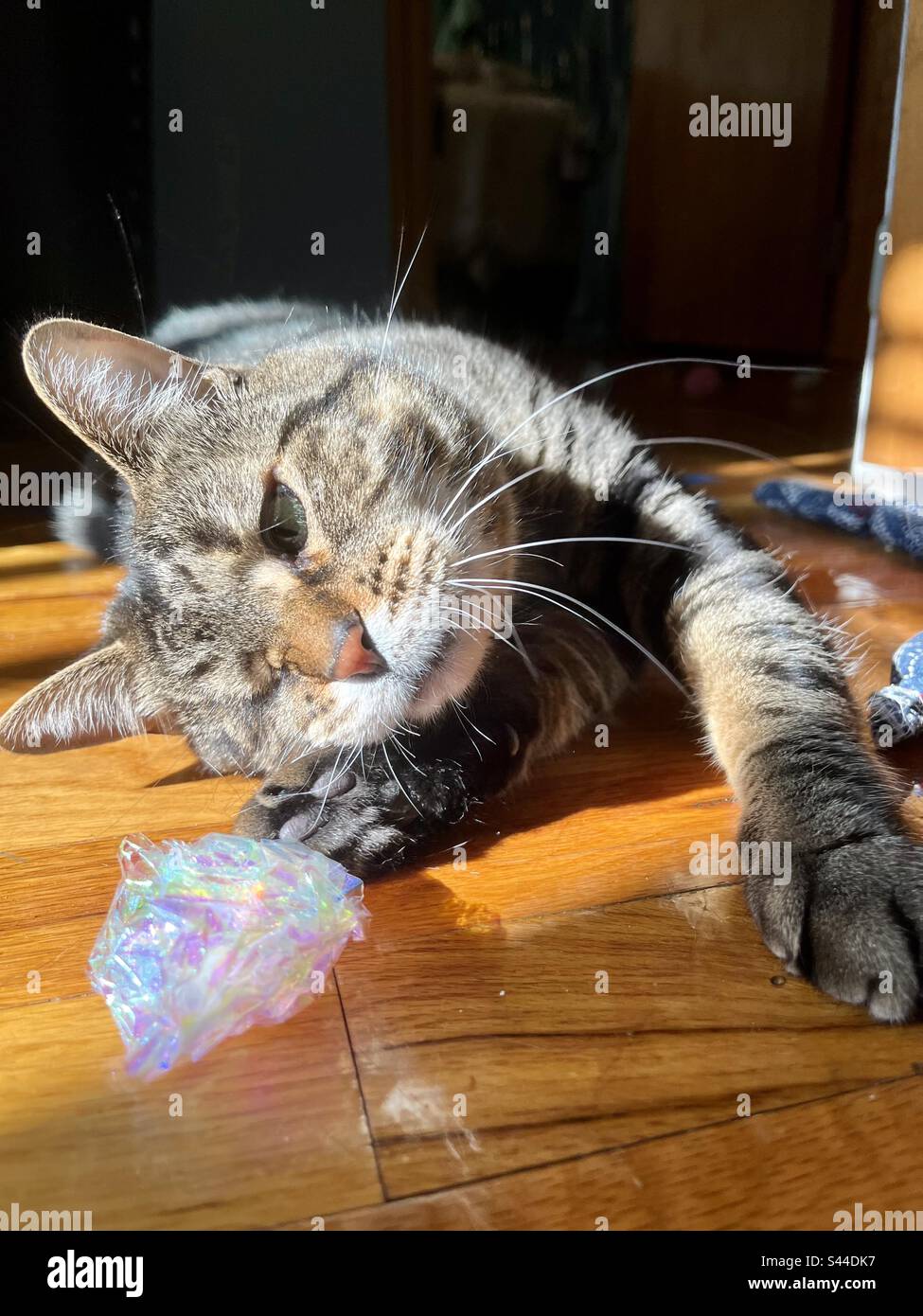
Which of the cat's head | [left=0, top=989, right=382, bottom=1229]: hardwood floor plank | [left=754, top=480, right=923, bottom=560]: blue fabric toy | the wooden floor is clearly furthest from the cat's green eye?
[left=754, top=480, right=923, bottom=560]: blue fabric toy

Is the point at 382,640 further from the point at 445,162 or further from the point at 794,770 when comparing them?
the point at 445,162

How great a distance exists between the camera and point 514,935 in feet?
2.85

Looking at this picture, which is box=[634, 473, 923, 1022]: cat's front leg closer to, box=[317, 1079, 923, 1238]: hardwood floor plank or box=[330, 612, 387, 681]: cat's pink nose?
box=[317, 1079, 923, 1238]: hardwood floor plank

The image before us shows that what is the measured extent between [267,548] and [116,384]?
26 centimetres

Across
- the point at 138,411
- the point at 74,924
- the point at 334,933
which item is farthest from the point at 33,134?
the point at 334,933

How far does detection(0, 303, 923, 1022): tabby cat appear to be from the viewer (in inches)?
36.2

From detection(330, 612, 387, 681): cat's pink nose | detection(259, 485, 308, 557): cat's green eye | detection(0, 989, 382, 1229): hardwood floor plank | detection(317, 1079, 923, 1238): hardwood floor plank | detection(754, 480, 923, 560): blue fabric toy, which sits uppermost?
detection(259, 485, 308, 557): cat's green eye

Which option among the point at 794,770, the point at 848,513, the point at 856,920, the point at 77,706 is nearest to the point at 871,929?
the point at 856,920

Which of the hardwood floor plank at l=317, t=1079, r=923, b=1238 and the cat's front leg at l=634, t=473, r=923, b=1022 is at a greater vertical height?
the cat's front leg at l=634, t=473, r=923, b=1022

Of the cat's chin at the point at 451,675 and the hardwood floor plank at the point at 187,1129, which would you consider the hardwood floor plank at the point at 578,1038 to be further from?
the cat's chin at the point at 451,675

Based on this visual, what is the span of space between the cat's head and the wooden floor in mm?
174

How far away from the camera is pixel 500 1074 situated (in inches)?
28.5
